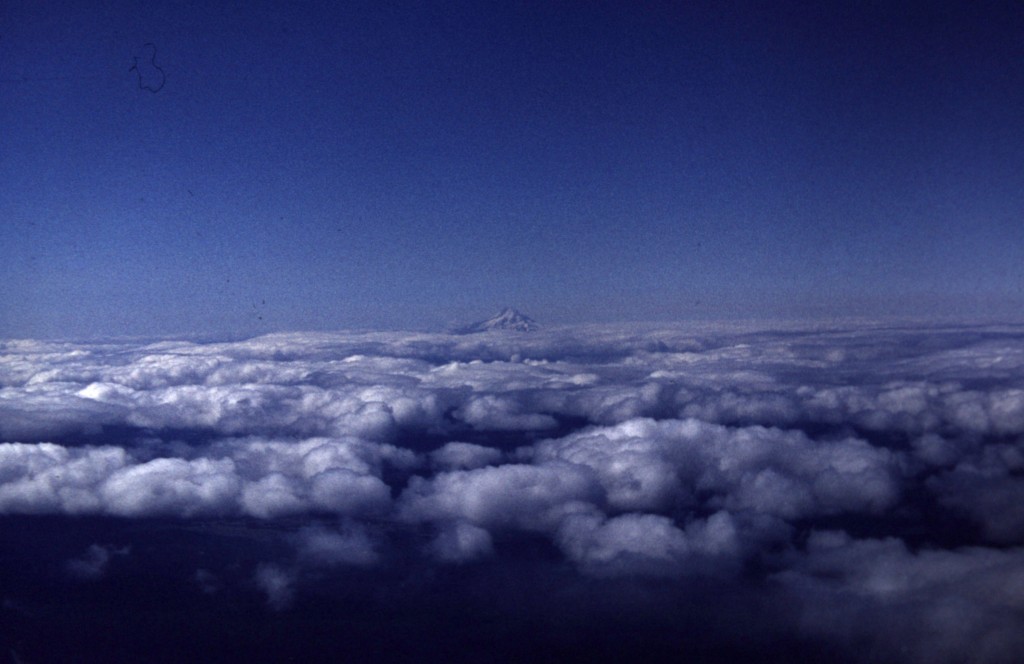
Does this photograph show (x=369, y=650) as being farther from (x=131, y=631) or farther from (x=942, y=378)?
(x=942, y=378)

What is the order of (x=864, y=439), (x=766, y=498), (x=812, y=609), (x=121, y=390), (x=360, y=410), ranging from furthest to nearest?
(x=121, y=390)
(x=360, y=410)
(x=864, y=439)
(x=766, y=498)
(x=812, y=609)

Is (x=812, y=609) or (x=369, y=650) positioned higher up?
(x=812, y=609)

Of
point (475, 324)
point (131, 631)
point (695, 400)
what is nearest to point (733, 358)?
point (695, 400)

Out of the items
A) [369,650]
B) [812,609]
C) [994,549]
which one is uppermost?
[994,549]

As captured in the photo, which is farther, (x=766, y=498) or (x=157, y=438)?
(x=157, y=438)

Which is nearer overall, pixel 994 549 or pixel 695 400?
pixel 994 549

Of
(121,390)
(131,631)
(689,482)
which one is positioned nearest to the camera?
(131,631)

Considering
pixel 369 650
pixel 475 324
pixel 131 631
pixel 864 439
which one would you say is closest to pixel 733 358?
pixel 864 439

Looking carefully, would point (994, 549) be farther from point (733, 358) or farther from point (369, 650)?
point (733, 358)

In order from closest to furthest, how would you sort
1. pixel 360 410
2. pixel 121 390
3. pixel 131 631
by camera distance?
1. pixel 131 631
2. pixel 360 410
3. pixel 121 390
